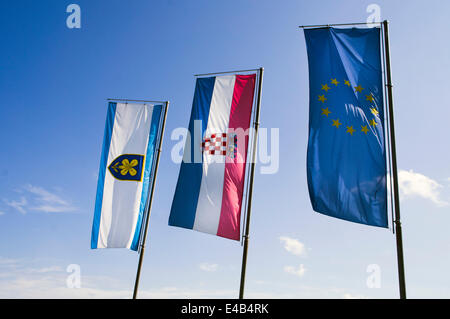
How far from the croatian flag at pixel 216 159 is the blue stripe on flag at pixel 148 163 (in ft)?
8.45

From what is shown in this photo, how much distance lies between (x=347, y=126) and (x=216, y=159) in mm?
4617

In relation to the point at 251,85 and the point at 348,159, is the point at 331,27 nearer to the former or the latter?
the point at 251,85

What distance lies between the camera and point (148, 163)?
48.9 feet

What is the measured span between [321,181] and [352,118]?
2.24 meters

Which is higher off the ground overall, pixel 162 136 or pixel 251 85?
pixel 251 85

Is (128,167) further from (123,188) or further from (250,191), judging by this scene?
(250,191)

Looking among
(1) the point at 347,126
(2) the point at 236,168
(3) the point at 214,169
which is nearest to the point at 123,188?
(3) the point at 214,169

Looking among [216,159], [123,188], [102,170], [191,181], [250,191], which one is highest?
[216,159]

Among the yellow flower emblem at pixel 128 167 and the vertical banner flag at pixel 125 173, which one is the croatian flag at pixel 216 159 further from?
the yellow flower emblem at pixel 128 167

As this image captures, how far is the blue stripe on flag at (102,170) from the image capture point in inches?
544

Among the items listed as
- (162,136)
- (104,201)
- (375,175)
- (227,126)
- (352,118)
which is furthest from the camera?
(162,136)

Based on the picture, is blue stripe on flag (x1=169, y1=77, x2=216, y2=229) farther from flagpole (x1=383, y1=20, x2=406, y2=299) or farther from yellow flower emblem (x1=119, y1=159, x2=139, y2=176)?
flagpole (x1=383, y1=20, x2=406, y2=299)
